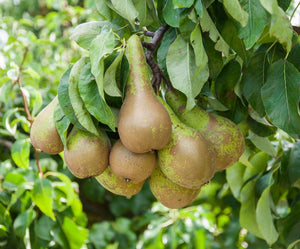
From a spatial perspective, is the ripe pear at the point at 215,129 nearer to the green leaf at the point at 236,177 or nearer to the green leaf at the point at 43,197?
the green leaf at the point at 236,177

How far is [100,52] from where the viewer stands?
82cm

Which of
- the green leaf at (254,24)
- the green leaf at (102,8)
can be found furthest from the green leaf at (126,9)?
the green leaf at (254,24)

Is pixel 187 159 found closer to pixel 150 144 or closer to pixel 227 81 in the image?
pixel 150 144

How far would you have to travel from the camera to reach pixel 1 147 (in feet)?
7.04

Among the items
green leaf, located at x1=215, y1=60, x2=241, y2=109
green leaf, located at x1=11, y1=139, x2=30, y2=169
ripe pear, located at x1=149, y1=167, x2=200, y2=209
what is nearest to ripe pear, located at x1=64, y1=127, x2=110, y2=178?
ripe pear, located at x1=149, y1=167, x2=200, y2=209

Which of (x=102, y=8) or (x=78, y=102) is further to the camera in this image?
(x=102, y=8)

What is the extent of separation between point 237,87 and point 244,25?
0.24 metres

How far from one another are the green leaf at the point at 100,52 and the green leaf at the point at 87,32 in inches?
4.2

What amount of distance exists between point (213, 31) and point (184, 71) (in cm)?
10

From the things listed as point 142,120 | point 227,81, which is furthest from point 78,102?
point 227,81

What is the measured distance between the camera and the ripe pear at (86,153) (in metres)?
0.84

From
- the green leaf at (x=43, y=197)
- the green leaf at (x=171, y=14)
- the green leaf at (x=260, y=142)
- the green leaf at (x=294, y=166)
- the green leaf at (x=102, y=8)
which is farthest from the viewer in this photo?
the green leaf at (x=43, y=197)

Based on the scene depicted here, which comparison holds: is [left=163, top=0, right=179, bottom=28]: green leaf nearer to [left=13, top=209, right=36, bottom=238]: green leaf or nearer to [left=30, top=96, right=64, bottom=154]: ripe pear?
[left=30, top=96, right=64, bottom=154]: ripe pear

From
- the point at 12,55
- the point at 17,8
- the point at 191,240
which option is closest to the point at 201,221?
the point at 191,240
